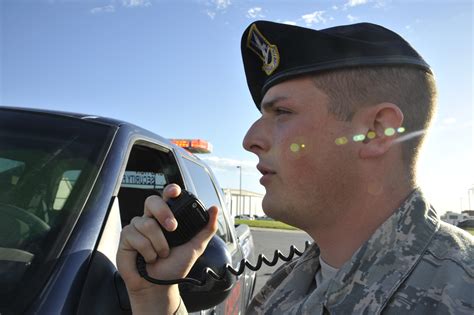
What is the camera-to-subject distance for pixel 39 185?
5.37 feet

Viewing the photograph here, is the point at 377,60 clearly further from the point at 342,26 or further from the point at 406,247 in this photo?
the point at 406,247

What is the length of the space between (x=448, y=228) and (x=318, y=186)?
1.30 feet

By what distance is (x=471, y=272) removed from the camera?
104cm

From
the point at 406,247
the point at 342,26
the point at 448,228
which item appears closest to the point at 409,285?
the point at 406,247

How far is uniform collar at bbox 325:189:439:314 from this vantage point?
1.10 metres

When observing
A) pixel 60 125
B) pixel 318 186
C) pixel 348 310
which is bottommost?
pixel 348 310

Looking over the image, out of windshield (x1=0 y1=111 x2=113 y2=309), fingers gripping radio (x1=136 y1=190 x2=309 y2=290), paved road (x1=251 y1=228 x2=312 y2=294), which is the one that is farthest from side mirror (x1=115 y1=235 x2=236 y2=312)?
paved road (x1=251 y1=228 x2=312 y2=294)

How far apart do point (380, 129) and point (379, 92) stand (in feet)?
0.41

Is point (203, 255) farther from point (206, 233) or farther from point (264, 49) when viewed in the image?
point (264, 49)

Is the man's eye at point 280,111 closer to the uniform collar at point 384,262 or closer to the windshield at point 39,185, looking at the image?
the uniform collar at point 384,262

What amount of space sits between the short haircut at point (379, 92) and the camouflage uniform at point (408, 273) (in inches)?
8.3

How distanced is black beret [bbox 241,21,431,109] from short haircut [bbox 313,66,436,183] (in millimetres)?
30

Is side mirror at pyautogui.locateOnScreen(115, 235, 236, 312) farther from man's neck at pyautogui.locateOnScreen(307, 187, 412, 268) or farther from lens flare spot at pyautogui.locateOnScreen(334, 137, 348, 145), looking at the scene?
lens flare spot at pyautogui.locateOnScreen(334, 137, 348, 145)

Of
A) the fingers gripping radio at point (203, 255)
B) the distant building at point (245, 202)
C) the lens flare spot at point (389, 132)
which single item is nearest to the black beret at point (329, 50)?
the lens flare spot at point (389, 132)
